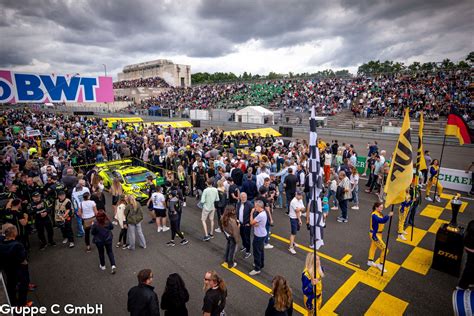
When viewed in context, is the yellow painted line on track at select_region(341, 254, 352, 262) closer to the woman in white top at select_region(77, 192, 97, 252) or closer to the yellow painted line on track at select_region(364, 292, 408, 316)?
the yellow painted line on track at select_region(364, 292, 408, 316)

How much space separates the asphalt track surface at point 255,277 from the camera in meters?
5.06

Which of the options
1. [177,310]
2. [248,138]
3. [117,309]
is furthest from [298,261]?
[248,138]

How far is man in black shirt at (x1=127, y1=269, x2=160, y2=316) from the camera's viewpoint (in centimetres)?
354

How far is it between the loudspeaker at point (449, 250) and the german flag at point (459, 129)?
501 centimetres

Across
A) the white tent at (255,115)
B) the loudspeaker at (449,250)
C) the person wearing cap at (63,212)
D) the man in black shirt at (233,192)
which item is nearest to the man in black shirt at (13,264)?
the person wearing cap at (63,212)

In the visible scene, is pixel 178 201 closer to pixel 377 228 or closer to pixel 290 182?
pixel 290 182

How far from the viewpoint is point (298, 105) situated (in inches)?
1513

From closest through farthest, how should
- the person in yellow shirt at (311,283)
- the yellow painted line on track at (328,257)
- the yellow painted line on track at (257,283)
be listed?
the person in yellow shirt at (311,283) → the yellow painted line on track at (257,283) → the yellow painted line on track at (328,257)

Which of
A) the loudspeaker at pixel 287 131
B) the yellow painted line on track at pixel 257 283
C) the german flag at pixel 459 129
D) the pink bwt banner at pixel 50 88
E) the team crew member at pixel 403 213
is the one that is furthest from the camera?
the loudspeaker at pixel 287 131

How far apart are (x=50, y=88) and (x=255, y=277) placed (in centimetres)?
1612

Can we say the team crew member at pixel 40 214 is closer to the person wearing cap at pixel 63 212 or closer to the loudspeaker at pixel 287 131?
the person wearing cap at pixel 63 212

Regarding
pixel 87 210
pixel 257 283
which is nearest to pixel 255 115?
pixel 87 210

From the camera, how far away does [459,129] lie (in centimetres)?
928

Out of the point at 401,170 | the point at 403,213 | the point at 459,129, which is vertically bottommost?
the point at 403,213
